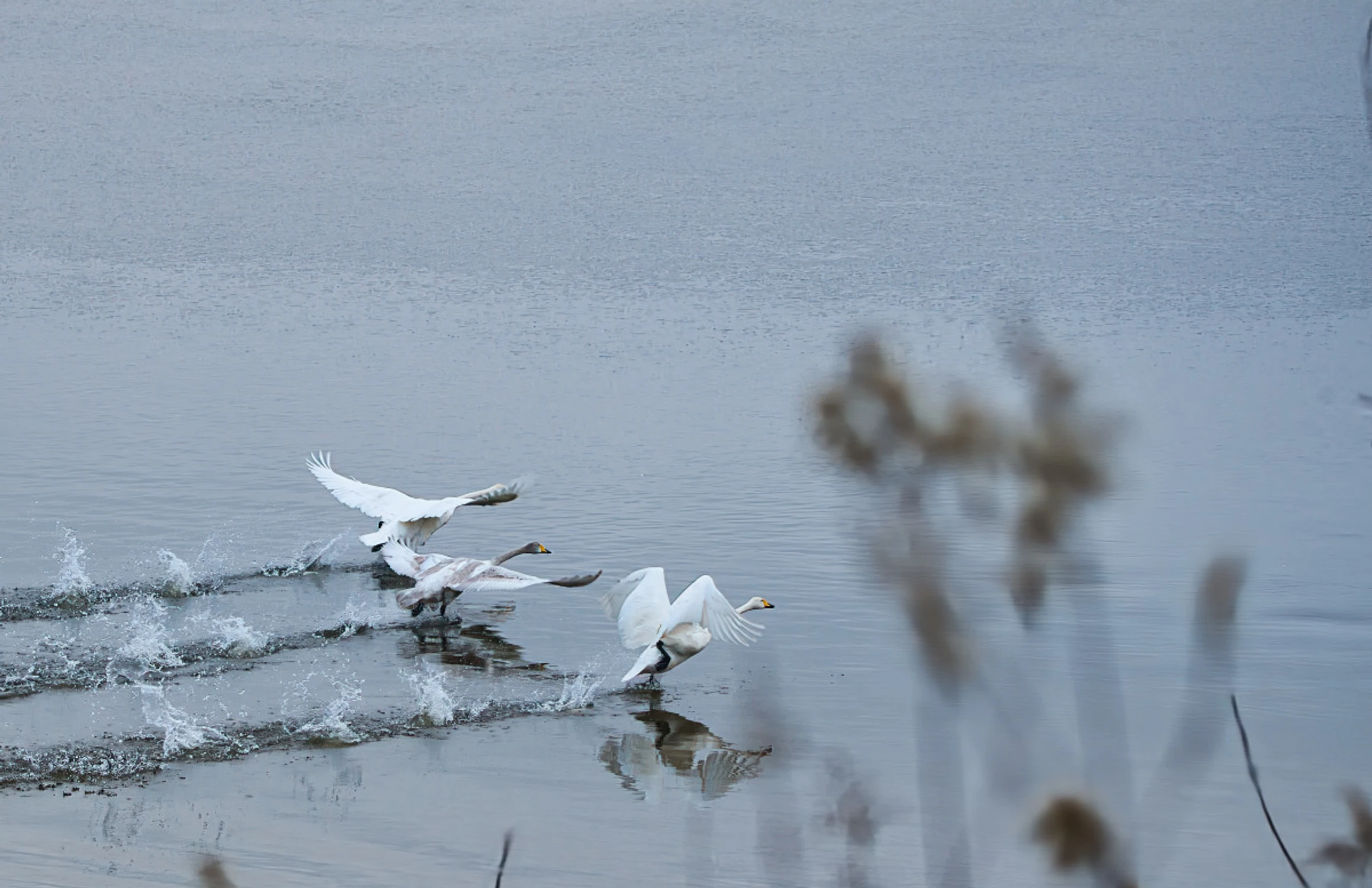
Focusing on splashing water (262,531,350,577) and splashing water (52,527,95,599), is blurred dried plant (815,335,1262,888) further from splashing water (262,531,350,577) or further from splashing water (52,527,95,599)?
splashing water (262,531,350,577)

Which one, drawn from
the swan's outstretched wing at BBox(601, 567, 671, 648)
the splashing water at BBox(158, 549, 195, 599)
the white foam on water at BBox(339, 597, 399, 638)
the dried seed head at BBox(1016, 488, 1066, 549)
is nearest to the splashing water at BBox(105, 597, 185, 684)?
the splashing water at BBox(158, 549, 195, 599)

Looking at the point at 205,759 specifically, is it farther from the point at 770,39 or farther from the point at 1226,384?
the point at 770,39

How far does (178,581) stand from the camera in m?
11.2

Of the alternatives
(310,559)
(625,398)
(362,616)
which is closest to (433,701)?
(362,616)

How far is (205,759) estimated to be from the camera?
8.16 meters

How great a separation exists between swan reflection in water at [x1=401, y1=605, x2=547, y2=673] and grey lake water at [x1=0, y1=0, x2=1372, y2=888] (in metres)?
0.04

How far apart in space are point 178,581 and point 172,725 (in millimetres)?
2961

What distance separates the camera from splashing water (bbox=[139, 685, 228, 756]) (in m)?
8.26

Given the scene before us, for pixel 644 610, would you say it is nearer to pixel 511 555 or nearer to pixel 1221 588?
pixel 511 555

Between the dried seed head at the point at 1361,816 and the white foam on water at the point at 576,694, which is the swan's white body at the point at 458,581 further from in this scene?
the dried seed head at the point at 1361,816

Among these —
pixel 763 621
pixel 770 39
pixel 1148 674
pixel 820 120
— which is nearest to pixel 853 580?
pixel 763 621

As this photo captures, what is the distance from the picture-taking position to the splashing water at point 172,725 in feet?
27.1

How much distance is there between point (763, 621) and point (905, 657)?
3.44 ft

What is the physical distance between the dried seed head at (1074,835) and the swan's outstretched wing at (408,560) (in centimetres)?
945
